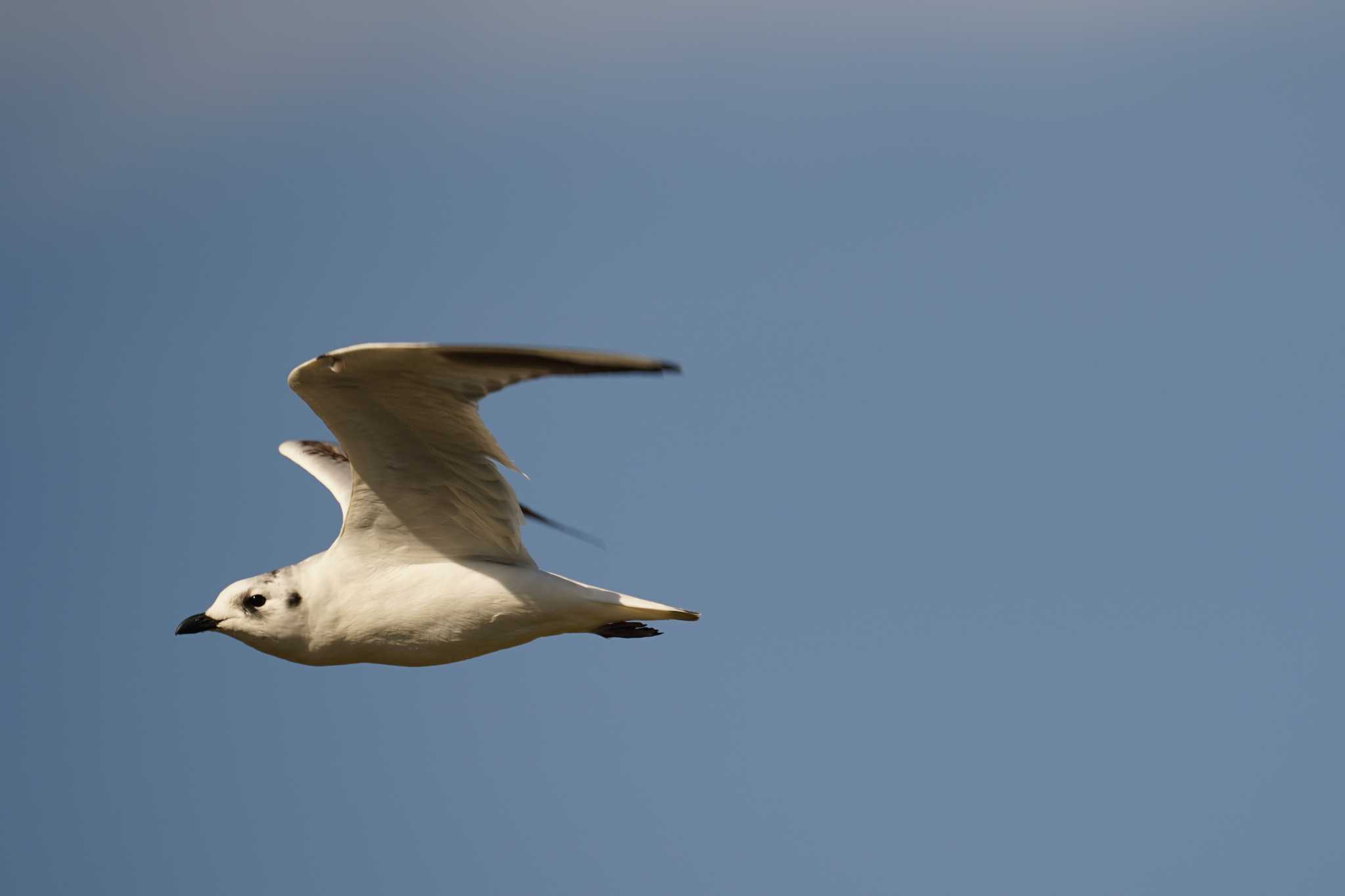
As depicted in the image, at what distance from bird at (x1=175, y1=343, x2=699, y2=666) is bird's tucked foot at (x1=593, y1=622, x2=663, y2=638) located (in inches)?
0.5

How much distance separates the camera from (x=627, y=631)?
48.2 feet

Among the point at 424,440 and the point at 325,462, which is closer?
the point at 424,440

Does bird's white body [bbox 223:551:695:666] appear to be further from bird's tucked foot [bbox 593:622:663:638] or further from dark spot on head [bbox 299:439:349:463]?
dark spot on head [bbox 299:439:349:463]

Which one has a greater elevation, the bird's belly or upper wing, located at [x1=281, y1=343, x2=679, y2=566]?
upper wing, located at [x1=281, y1=343, x2=679, y2=566]

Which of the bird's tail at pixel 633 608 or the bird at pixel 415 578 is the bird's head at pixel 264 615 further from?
the bird's tail at pixel 633 608

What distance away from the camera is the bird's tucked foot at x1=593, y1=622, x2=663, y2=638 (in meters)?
14.5

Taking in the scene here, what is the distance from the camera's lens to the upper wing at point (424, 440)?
11258 millimetres

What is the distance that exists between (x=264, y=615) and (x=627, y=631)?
3194 mm

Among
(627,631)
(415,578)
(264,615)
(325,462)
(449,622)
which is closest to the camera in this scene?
(449,622)

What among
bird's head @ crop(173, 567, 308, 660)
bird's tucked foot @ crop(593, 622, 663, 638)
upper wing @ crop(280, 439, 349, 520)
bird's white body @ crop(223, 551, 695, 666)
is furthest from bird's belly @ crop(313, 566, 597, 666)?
upper wing @ crop(280, 439, 349, 520)

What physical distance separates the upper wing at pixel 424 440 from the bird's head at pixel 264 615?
0.67 metres

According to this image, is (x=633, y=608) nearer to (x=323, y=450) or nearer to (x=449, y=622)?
(x=449, y=622)

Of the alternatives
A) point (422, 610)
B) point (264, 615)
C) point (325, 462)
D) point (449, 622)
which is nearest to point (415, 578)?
point (422, 610)

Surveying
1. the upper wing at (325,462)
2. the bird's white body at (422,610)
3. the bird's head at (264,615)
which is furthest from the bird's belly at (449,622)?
the upper wing at (325,462)
